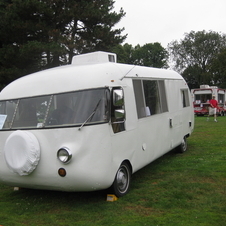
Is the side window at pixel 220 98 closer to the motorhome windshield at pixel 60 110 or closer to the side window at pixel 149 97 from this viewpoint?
the side window at pixel 149 97

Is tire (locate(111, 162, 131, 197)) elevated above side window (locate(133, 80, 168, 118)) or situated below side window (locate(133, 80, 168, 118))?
below

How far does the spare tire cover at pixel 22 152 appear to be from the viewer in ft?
17.1

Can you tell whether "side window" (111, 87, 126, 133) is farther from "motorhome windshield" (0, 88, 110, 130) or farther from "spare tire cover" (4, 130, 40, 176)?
"spare tire cover" (4, 130, 40, 176)

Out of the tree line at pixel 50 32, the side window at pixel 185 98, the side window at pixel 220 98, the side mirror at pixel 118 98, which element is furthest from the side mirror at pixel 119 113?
the side window at pixel 220 98

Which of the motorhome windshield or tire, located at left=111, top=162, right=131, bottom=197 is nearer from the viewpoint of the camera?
the motorhome windshield

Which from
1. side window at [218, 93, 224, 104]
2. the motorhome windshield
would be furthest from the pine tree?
the motorhome windshield

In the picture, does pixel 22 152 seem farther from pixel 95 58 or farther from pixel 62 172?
pixel 95 58

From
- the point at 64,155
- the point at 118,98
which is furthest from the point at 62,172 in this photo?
the point at 118,98

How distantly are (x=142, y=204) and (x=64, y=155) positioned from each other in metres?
1.71

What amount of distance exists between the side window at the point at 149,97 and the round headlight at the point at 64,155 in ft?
6.98

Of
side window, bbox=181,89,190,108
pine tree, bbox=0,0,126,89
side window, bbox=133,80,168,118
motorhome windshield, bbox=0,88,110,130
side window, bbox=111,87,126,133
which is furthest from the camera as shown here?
pine tree, bbox=0,0,126,89

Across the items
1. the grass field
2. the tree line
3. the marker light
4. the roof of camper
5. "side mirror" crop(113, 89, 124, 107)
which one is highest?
the tree line

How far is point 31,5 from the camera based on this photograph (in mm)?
20281

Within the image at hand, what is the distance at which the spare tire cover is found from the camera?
520 centimetres
